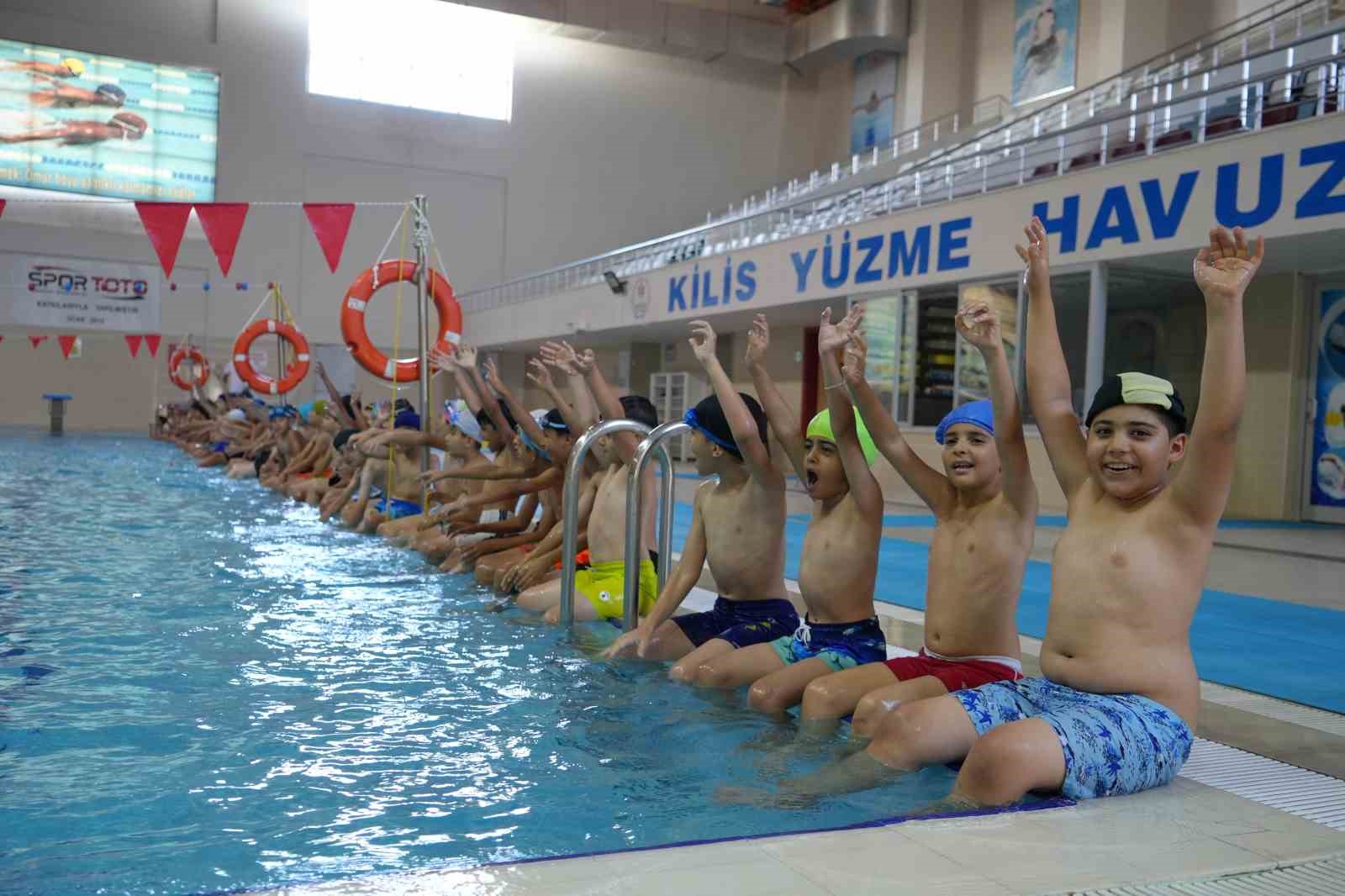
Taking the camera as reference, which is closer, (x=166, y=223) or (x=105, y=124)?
(x=166, y=223)

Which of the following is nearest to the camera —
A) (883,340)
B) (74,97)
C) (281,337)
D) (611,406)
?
(611,406)

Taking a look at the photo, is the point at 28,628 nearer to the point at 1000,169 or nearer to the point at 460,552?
the point at 460,552

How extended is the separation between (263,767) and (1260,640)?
4.66 m

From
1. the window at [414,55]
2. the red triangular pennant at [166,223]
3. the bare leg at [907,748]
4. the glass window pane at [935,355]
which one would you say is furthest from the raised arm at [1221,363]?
the window at [414,55]

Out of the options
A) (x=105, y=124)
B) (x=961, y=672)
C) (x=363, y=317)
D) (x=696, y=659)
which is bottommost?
(x=696, y=659)

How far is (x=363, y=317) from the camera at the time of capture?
1037 centimetres

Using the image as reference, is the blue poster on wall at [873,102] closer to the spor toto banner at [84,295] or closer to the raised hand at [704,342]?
the spor toto banner at [84,295]

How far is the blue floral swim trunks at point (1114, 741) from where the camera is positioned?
2789 mm

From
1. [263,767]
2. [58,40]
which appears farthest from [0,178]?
[263,767]

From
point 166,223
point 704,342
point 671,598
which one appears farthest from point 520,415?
point 166,223

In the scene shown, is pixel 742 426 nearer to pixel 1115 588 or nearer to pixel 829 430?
pixel 829 430

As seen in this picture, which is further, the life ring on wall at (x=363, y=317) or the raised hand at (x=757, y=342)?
the life ring on wall at (x=363, y=317)

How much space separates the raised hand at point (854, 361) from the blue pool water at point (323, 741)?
1.20 m

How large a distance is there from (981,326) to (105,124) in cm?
2787
